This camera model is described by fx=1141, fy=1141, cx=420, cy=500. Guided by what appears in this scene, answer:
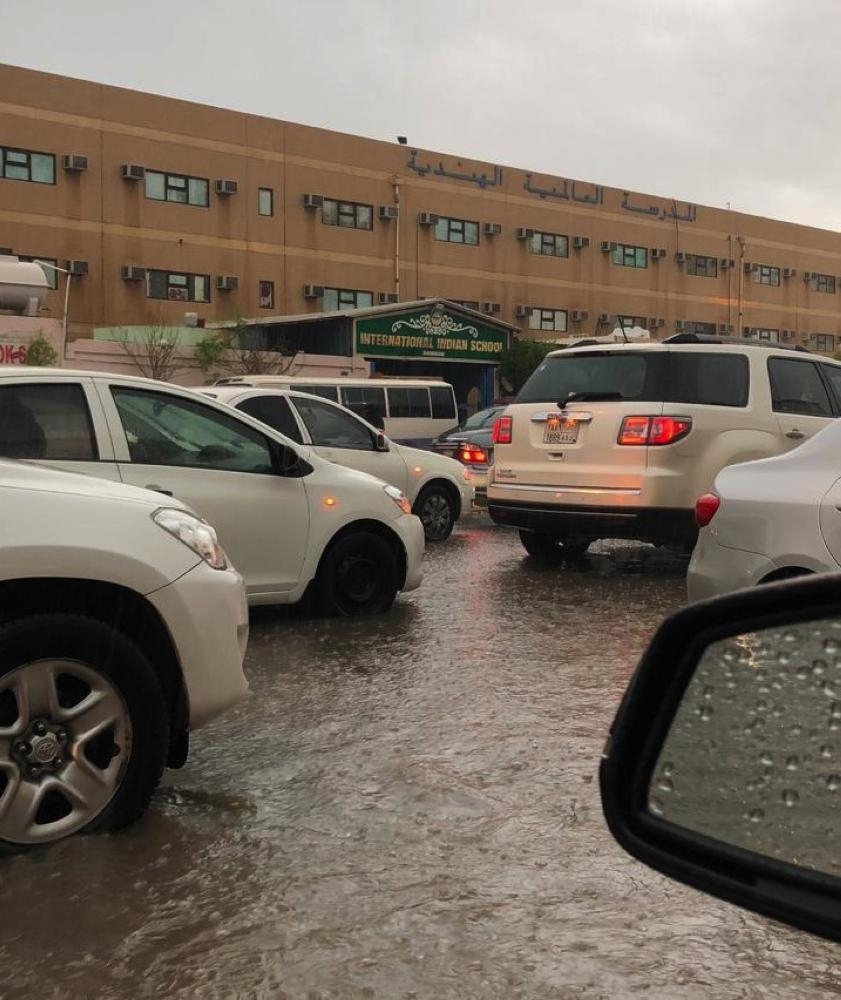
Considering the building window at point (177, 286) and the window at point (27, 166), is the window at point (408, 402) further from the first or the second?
the window at point (27, 166)

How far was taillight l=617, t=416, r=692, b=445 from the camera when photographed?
8844 millimetres

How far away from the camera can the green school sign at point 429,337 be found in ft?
117

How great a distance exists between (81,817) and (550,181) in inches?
1867

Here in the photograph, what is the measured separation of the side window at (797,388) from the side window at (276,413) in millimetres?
4309

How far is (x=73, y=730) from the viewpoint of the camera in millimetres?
3557

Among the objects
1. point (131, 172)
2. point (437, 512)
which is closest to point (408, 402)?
point (437, 512)

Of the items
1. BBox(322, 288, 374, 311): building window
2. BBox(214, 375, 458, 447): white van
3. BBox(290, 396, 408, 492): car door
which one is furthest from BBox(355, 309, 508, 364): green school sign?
BBox(290, 396, 408, 492): car door

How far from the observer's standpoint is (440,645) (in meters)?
6.76

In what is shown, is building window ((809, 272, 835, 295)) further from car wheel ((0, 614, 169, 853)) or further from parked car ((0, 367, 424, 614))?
car wheel ((0, 614, 169, 853))

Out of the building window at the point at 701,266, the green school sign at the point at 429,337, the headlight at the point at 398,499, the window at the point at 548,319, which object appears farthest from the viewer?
the building window at the point at 701,266

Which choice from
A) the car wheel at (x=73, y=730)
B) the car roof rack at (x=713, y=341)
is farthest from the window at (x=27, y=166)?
the car wheel at (x=73, y=730)

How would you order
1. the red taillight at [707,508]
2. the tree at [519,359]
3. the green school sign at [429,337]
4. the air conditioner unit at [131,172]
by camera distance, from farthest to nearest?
1. the tree at [519,359]
2. the air conditioner unit at [131,172]
3. the green school sign at [429,337]
4. the red taillight at [707,508]

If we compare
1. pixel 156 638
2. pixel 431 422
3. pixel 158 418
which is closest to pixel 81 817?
pixel 156 638

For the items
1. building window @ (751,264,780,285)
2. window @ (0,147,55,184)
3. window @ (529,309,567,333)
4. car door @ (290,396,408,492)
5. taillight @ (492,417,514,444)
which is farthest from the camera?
building window @ (751,264,780,285)
